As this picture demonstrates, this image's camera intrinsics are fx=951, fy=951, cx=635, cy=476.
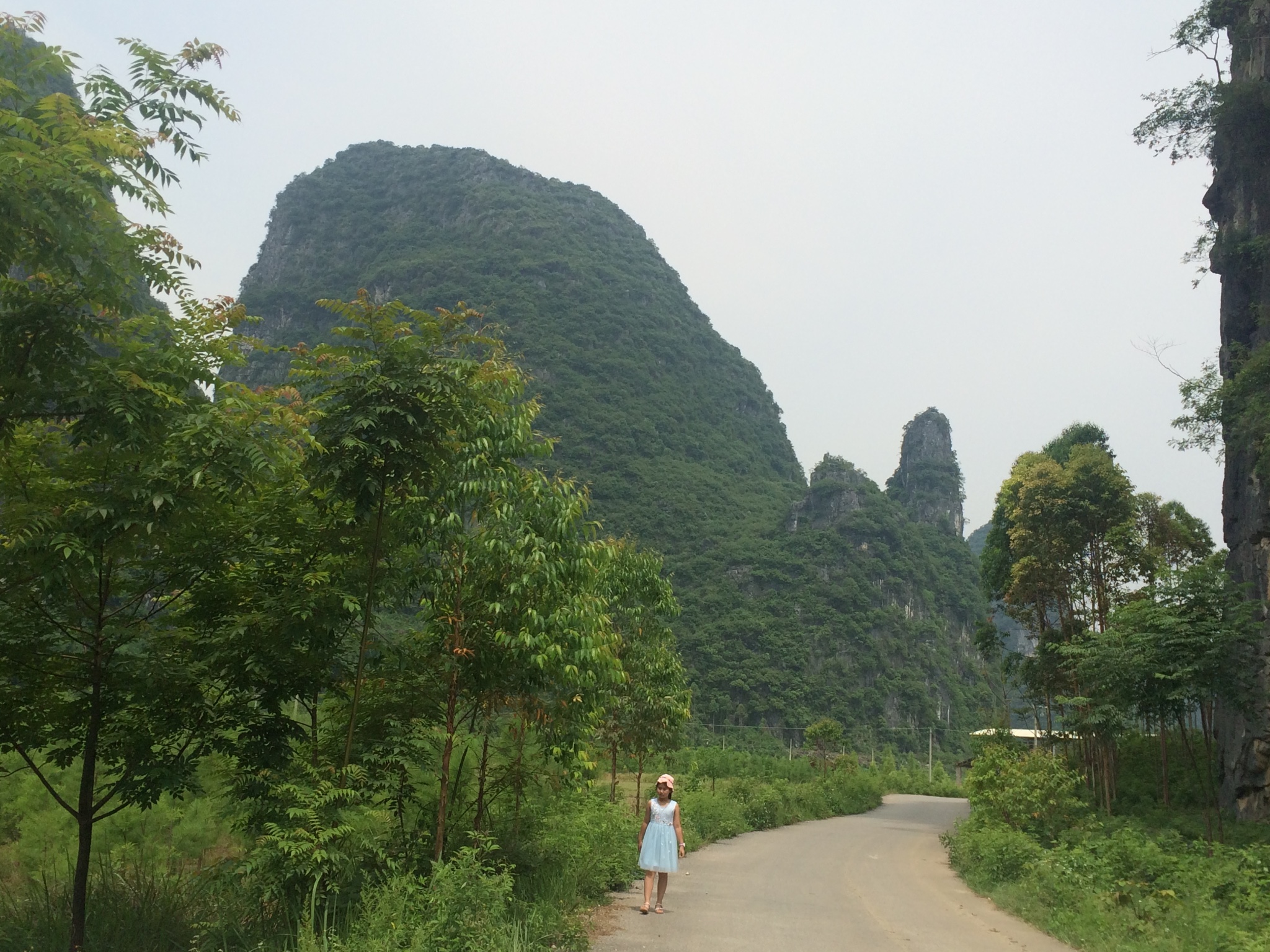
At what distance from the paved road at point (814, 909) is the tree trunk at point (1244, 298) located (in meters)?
8.02

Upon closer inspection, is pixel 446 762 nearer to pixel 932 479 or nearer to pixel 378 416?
pixel 378 416

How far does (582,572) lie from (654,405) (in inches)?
4333

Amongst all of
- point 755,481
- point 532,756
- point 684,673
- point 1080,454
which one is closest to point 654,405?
point 755,481

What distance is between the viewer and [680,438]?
4567 inches

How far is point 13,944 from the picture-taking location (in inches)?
260

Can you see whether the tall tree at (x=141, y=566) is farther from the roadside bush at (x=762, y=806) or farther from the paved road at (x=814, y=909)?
the roadside bush at (x=762, y=806)

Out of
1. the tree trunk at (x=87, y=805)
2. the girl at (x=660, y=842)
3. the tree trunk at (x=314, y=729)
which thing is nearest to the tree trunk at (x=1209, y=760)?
the girl at (x=660, y=842)

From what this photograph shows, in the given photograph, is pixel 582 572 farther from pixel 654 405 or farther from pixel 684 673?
pixel 654 405

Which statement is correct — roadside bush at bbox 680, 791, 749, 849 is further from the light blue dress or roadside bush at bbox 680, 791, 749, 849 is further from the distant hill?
the distant hill

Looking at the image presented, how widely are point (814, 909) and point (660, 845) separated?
2.30 metres

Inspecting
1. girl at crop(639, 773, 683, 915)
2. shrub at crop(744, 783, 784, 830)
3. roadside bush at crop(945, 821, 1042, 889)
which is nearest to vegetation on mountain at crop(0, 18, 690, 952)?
girl at crop(639, 773, 683, 915)

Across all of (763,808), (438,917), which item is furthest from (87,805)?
(763,808)

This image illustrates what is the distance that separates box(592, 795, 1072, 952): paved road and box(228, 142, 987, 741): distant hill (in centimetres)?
4570

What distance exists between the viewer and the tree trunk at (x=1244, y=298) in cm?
2112
